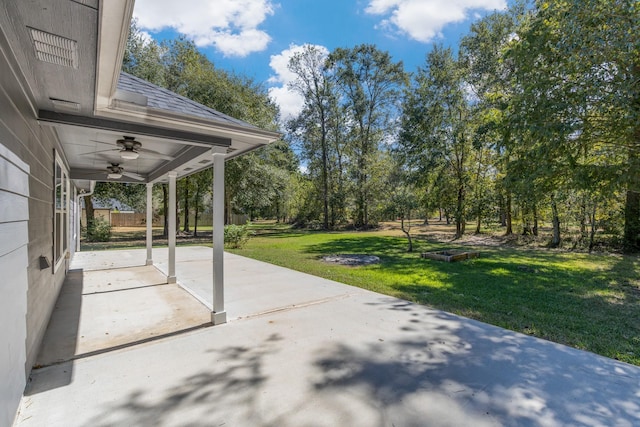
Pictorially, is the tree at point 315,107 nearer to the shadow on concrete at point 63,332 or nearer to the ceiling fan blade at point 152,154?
the ceiling fan blade at point 152,154

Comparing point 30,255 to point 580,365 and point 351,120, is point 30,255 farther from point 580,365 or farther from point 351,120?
point 351,120

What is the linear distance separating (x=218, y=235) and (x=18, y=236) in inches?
73.2

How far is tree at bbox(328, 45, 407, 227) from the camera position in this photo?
22.0 m

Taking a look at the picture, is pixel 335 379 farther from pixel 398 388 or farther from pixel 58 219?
pixel 58 219

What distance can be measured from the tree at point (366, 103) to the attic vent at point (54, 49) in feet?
65.1

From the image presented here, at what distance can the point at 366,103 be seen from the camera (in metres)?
22.8

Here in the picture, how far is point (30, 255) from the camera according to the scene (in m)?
2.68

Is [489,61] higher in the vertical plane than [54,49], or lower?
higher

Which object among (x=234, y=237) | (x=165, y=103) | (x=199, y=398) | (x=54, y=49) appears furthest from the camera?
(x=234, y=237)

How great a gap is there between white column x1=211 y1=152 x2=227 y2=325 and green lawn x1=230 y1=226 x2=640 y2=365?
2829 mm

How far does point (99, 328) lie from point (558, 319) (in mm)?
5847

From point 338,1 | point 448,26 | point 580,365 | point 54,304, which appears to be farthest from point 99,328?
point 448,26

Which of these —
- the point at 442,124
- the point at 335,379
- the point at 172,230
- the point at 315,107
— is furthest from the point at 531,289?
the point at 315,107

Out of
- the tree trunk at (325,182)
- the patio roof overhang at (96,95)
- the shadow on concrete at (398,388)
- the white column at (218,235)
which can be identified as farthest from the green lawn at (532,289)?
the tree trunk at (325,182)
